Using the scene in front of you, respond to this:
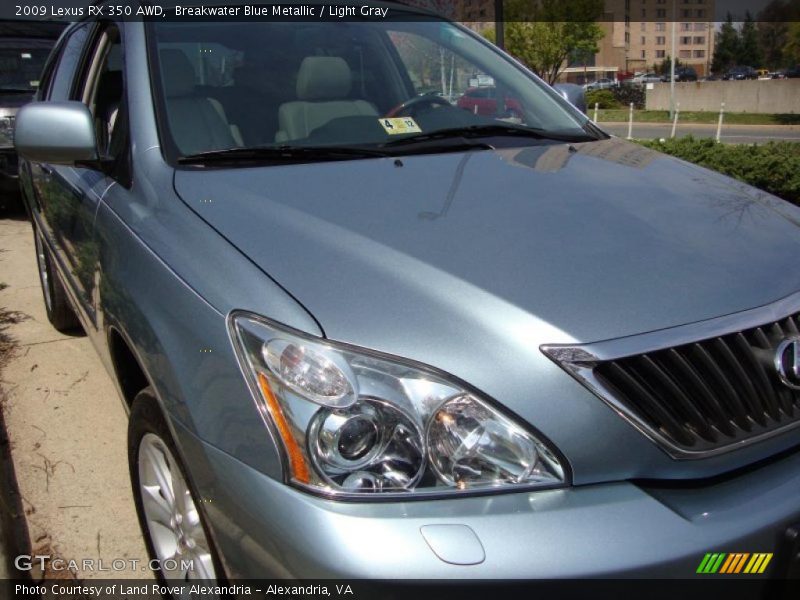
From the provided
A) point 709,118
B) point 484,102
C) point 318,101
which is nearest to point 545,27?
point 709,118

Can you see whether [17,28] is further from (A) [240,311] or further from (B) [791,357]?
(B) [791,357]

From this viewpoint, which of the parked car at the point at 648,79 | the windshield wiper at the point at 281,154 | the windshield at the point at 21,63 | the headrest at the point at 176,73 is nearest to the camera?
the windshield wiper at the point at 281,154

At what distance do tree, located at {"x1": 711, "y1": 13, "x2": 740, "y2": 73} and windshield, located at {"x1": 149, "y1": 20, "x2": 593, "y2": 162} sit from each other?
9159cm

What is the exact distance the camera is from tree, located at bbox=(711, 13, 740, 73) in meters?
86.1

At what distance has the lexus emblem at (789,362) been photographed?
5.13 ft

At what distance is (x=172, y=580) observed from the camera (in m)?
2.03

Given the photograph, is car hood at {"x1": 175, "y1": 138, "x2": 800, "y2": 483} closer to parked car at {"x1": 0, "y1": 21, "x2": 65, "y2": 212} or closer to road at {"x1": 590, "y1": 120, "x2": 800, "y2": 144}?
parked car at {"x1": 0, "y1": 21, "x2": 65, "y2": 212}

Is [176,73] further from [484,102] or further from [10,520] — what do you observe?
[10,520]

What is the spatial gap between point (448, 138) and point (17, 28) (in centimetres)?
827

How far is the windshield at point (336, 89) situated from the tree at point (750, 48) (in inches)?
3512

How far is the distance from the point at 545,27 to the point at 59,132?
1606 inches

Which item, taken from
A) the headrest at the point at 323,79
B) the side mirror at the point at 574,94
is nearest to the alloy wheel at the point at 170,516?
the headrest at the point at 323,79

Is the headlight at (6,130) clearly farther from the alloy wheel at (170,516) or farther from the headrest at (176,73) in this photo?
the alloy wheel at (170,516)

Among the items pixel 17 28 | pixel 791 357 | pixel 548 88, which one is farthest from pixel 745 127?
pixel 791 357
